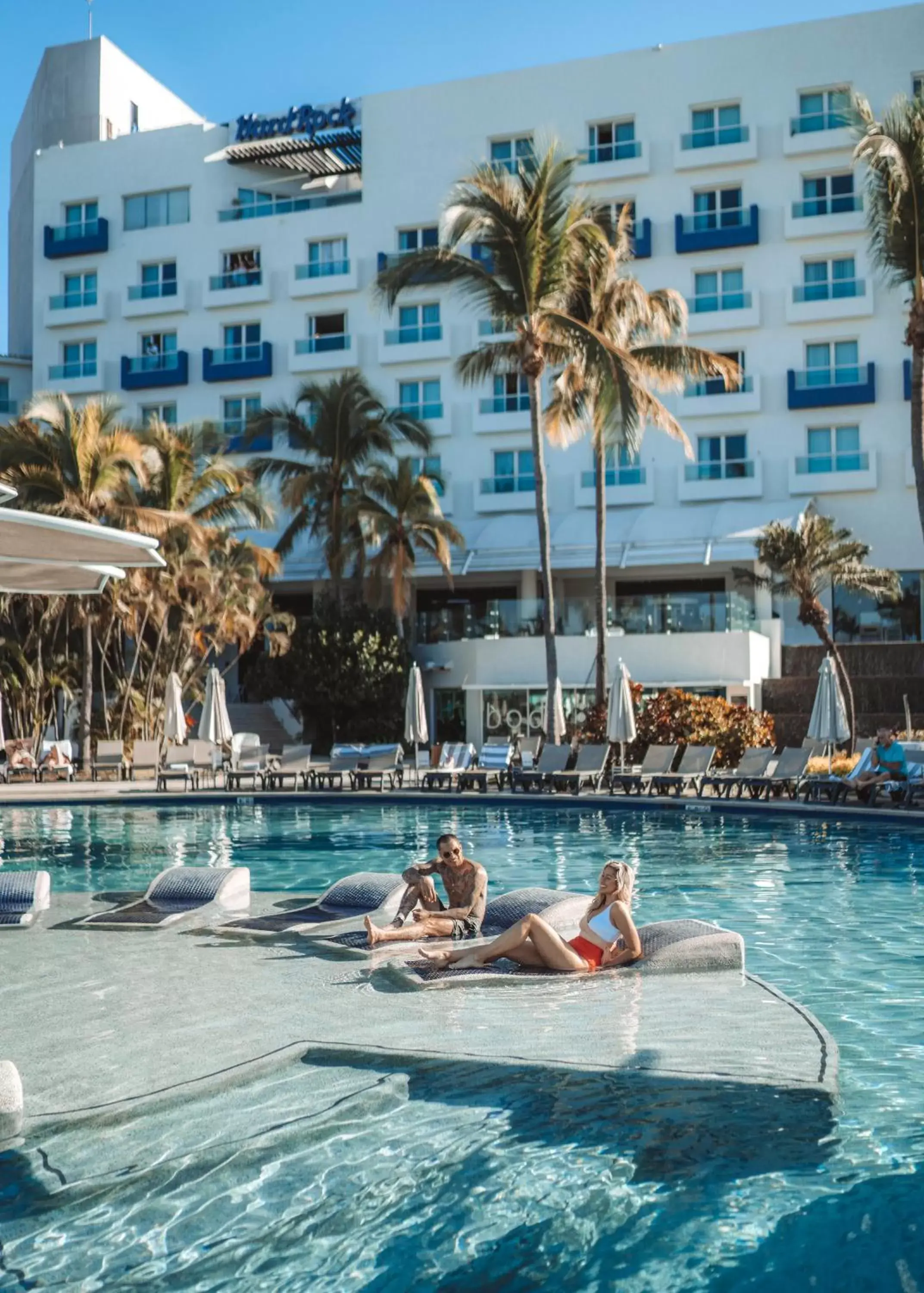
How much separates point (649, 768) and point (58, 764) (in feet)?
42.5

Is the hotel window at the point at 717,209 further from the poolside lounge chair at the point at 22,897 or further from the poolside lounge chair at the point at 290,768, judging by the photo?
the poolside lounge chair at the point at 22,897

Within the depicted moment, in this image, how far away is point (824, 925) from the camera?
441 inches

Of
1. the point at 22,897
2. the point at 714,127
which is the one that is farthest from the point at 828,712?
the point at 714,127

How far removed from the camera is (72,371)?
4762cm

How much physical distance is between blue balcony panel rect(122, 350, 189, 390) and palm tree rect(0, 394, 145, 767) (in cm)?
1506

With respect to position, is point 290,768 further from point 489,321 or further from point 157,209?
point 157,209

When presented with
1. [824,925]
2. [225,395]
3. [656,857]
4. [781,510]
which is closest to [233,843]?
[656,857]

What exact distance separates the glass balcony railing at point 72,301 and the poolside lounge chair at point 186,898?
131 feet

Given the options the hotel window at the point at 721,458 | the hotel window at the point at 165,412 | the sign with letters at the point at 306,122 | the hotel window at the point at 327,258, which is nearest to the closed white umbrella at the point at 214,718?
the hotel window at the point at 721,458

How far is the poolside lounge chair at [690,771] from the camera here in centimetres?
2272

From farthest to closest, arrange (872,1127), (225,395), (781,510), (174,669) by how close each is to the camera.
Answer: (225,395)
(781,510)
(174,669)
(872,1127)

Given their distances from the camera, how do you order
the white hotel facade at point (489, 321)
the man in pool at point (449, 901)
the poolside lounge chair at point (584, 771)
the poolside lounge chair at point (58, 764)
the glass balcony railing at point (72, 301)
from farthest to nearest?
the glass balcony railing at point (72, 301) → the white hotel facade at point (489, 321) → the poolside lounge chair at point (58, 764) → the poolside lounge chair at point (584, 771) → the man in pool at point (449, 901)

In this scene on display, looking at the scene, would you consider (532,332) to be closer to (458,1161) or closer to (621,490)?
(621,490)

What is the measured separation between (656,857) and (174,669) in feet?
70.2
